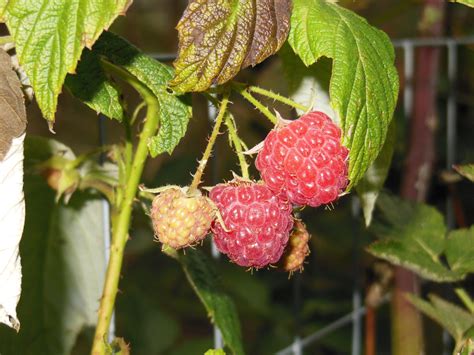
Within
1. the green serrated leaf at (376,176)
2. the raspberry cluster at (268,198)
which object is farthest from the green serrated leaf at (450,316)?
the raspberry cluster at (268,198)

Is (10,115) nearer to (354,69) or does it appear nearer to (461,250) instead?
(354,69)

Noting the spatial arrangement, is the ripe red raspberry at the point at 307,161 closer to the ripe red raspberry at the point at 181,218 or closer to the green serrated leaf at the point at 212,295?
the ripe red raspberry at the point at 181,218

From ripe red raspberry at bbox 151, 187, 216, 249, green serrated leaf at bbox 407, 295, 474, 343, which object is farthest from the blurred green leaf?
green serrated leaf at bbox 407, 295, 474, 343

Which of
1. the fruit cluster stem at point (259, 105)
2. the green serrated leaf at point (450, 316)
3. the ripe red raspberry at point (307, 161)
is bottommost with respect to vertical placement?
the green serrated leaf at point (450, 316)

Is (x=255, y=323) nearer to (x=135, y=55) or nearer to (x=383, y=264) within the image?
(x=383, y=264)

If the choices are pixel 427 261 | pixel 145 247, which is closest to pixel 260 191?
pixel 427 261

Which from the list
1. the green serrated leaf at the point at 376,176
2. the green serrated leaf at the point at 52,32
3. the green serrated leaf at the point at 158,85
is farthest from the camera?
the green serrated leaf at the point at 376,176

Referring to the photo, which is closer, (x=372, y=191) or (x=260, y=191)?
(x=260, y=191)
